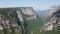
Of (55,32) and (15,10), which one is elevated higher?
(15,10)

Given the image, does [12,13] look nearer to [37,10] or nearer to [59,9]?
[37,10]

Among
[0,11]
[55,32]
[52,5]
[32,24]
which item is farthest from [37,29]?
[0,11]

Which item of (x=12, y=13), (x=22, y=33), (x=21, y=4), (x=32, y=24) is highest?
(x=21, y=4)
